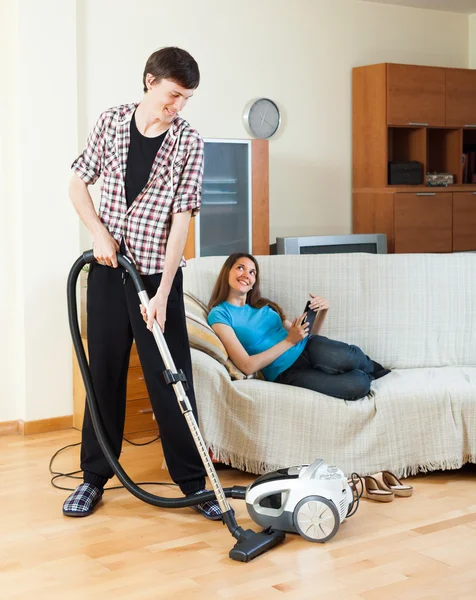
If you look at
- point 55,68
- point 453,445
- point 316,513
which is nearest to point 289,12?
point 55,68

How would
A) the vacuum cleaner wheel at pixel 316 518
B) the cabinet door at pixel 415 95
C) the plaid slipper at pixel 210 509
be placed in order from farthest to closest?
the cabinet door at pixel 415 95 → the plaid slipper at pixel 210 509 → the vacuum cleaner wheel at pixel 316 518

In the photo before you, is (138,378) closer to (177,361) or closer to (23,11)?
(177,361)

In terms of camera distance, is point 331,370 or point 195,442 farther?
point 331,370

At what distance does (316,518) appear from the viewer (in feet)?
8.91

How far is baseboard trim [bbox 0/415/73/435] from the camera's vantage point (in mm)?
4266

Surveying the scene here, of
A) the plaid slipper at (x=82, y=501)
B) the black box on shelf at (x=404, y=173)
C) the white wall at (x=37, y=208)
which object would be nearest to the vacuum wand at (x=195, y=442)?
the plaid slipper at (x=82, y=501)

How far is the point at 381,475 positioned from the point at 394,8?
12.3ft

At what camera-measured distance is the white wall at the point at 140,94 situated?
4203mm

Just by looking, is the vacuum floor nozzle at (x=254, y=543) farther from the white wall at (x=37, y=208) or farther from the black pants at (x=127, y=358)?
the white wall at (x=37, y=208)

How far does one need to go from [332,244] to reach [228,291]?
189 centimetres

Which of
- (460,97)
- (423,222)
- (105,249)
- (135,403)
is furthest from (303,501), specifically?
(460,97)

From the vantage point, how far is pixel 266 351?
345cm

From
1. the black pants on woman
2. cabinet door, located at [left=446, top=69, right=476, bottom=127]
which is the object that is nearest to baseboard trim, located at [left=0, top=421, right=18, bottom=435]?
the black pants on woman

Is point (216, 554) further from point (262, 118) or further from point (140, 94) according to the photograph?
point (262, 118)
